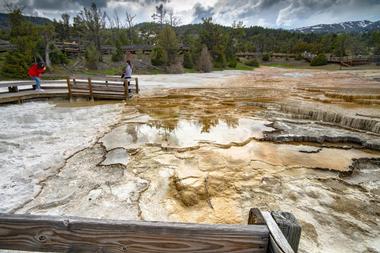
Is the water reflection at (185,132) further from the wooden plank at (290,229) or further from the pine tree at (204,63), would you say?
the pine tree at (204,63)

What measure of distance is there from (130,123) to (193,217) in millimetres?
5187

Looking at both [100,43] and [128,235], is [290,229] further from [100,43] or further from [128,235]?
[100,43]

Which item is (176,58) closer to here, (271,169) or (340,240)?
(271,169)

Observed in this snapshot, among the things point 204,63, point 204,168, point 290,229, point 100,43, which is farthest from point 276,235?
point 100,43

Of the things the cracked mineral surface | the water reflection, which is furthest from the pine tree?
the water reflection

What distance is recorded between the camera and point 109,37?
45781mm

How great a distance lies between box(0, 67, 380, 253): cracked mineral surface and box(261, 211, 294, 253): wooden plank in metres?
2.04

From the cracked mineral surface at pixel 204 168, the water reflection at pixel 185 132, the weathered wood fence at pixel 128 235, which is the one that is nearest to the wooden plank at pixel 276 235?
the weathered wood fence at pixel 128 235

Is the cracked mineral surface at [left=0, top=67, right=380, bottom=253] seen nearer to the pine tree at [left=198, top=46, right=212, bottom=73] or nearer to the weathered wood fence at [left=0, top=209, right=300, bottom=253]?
the weathered wood fence at [left=0, top=209, right=300, bottom=253]

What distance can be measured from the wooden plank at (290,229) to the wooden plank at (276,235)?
0.03 meters

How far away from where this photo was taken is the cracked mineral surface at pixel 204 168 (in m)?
3.49

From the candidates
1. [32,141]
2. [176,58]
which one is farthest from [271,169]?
[176,58]

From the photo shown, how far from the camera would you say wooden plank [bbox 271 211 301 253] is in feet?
3.99

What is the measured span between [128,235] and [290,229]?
868 mm
